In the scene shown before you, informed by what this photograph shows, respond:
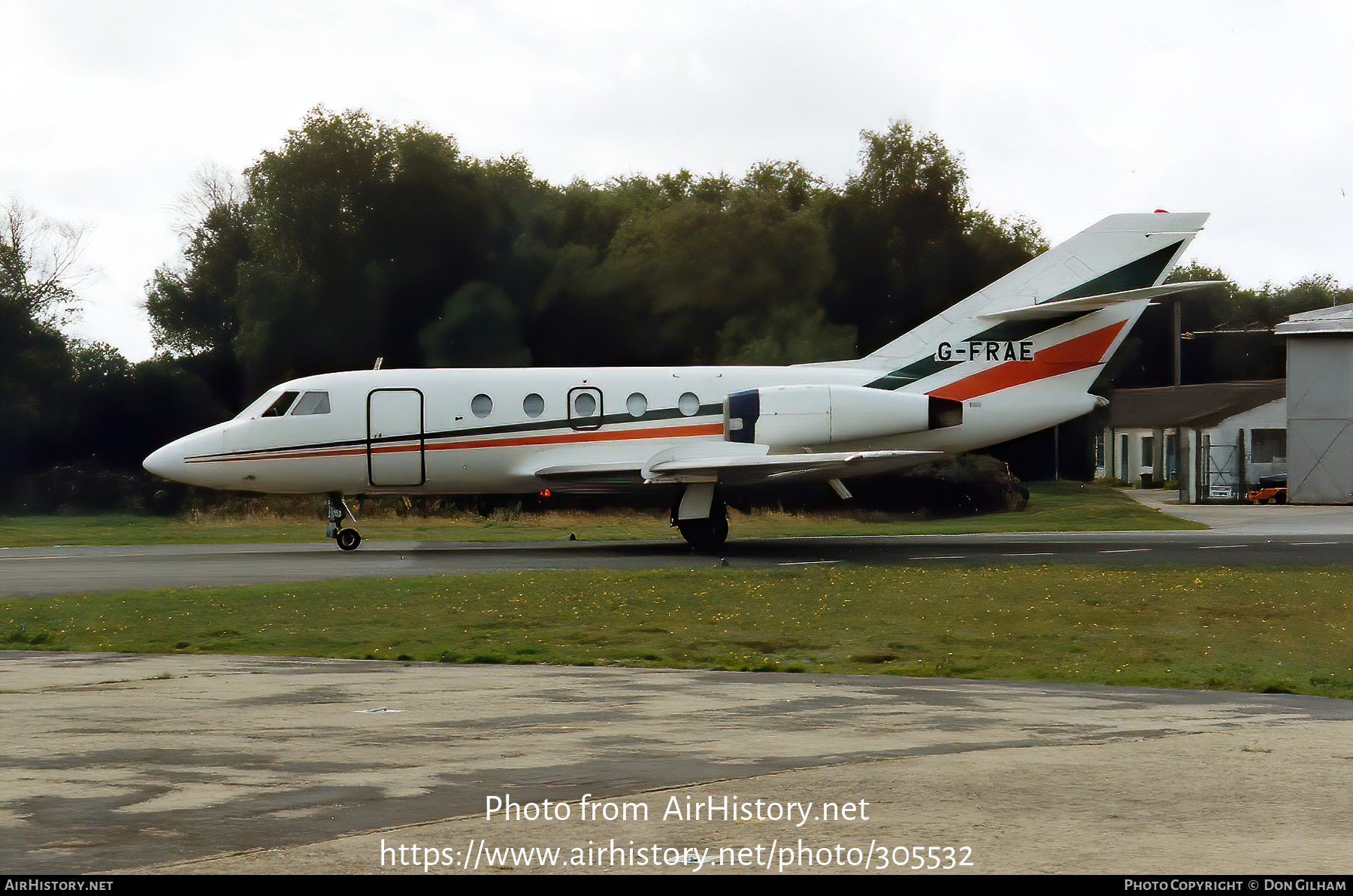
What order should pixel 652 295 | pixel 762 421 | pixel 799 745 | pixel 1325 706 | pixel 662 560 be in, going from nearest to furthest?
pixel 799 745 → pixel 1325 706 → pixel 662 560 → pixel 762 421 → pixel 652 295

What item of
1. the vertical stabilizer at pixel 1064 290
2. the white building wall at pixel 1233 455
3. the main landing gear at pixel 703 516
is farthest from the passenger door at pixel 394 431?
the white building wall at pixel 1233 455

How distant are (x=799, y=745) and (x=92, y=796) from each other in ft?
11.6

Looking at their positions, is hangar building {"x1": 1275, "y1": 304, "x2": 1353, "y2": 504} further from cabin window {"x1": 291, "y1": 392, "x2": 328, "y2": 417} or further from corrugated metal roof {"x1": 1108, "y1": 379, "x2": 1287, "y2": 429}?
cabin window {"x1": 291, "y1": 392, "x2": 328, "y2": 417}

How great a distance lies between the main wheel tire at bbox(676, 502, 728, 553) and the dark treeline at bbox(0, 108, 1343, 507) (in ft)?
28.6

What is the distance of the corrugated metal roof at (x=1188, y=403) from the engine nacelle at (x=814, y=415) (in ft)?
92.8

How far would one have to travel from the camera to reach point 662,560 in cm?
2170

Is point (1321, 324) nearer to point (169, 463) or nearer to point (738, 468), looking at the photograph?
point (738, 468)

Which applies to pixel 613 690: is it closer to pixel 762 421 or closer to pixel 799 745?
pixel 799 745

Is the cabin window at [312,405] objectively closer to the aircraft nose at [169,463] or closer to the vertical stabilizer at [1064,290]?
the aircraft nose at [169,463]

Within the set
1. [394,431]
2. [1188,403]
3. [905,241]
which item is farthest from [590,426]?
[1188,403]

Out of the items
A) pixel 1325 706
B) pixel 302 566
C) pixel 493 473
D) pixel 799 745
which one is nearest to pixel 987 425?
pixel 493 473

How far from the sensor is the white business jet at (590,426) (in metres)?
24.1

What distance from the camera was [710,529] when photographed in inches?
942

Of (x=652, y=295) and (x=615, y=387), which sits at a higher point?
(x=652, y=295)
